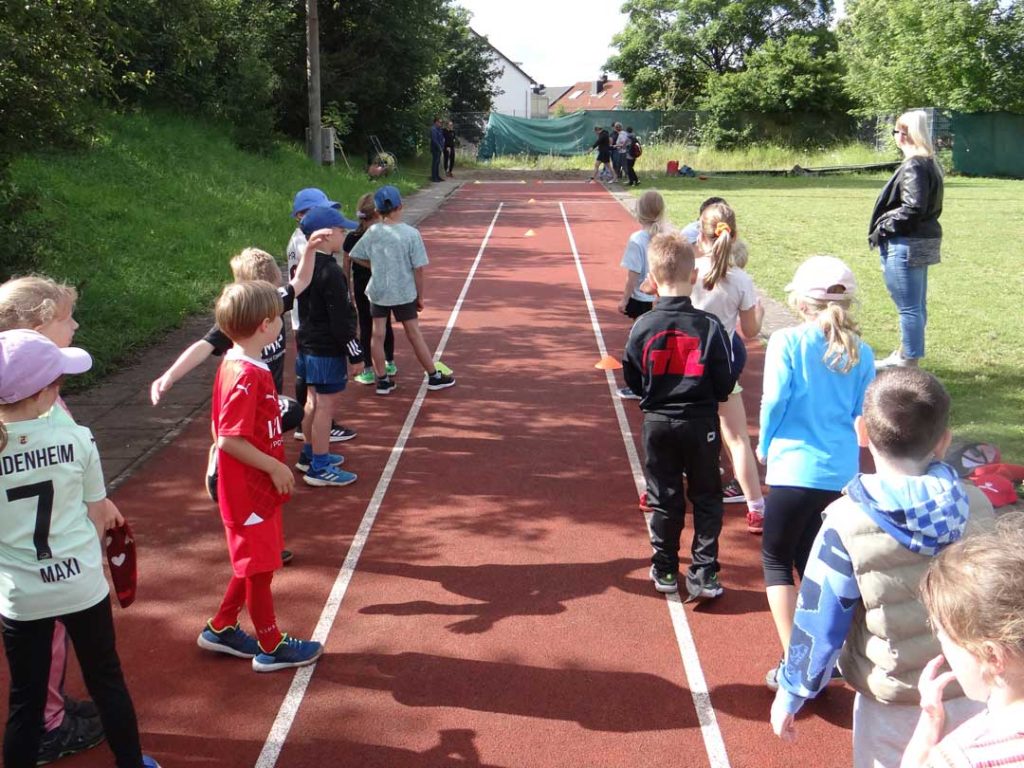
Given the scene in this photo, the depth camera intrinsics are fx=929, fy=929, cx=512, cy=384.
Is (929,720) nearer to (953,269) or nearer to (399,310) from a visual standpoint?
(399,310)

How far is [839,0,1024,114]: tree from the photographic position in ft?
117

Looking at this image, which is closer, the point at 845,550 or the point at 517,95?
the point at 845,550

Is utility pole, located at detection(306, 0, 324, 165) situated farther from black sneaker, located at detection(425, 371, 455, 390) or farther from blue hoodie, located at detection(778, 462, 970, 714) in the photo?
blue hoodie, located at detection(778, 462, 970, 714)

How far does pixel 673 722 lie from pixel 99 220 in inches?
532

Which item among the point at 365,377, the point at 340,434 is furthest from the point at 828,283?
the point at 365,377

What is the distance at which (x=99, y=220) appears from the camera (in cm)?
1455

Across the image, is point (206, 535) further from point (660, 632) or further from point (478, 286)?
point (478, 286)

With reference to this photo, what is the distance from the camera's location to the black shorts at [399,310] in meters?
7.87

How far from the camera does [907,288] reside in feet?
24.0

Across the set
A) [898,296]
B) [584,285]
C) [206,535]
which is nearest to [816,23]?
[584,285]

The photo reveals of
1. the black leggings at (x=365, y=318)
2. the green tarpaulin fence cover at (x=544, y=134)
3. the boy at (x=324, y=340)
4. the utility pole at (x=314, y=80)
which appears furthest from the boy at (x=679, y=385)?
the green tarpaulin fence cover at (x=544, y=134)

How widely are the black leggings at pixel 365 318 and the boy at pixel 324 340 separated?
1967 millimetres

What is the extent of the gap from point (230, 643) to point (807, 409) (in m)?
2.75

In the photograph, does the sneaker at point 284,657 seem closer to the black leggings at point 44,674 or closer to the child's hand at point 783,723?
the black leggings at point 44,674
